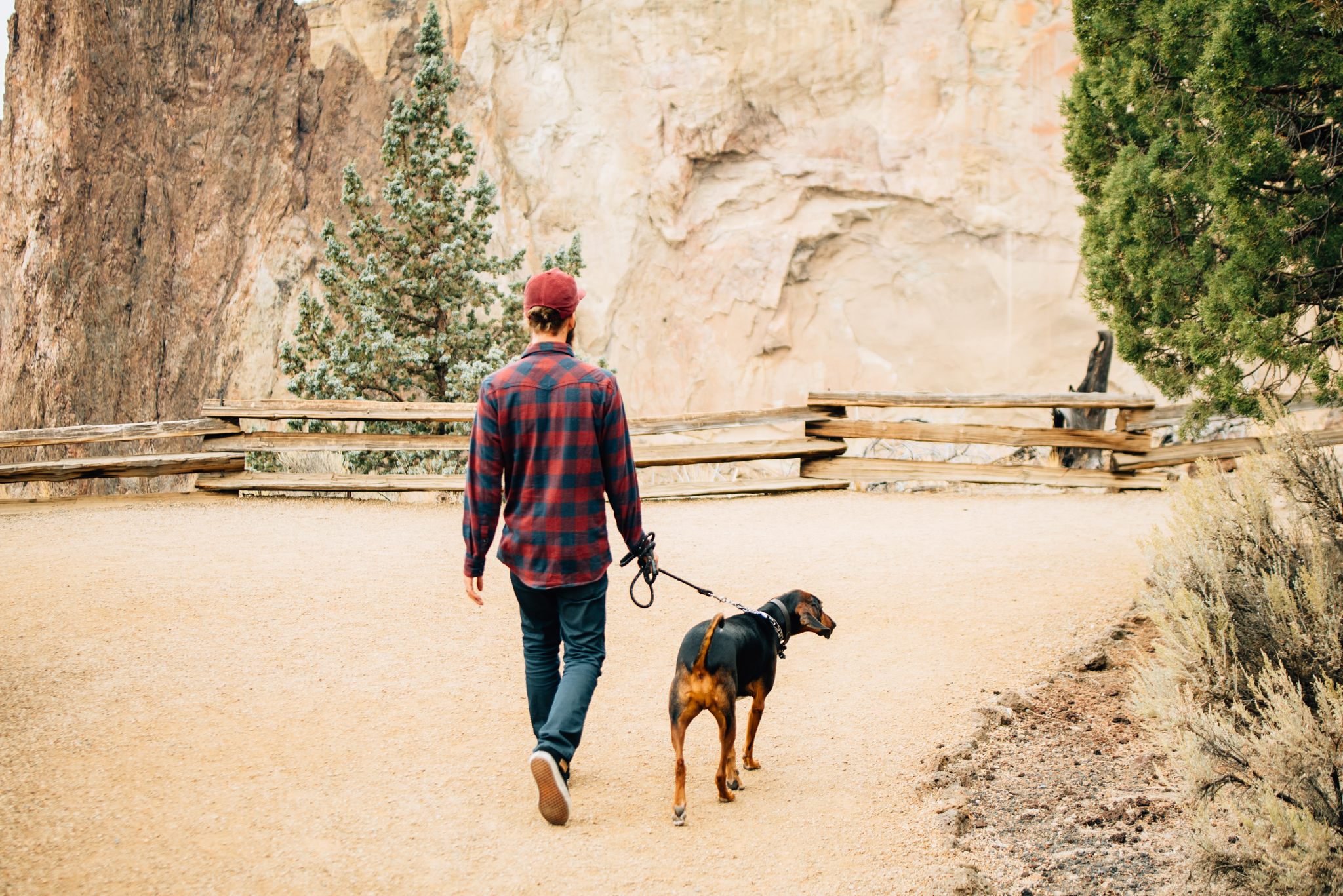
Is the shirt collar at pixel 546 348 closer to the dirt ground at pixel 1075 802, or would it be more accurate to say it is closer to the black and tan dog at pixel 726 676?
the black and tan dog at pixel 726 676

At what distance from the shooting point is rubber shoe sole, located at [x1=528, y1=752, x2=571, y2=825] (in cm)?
324

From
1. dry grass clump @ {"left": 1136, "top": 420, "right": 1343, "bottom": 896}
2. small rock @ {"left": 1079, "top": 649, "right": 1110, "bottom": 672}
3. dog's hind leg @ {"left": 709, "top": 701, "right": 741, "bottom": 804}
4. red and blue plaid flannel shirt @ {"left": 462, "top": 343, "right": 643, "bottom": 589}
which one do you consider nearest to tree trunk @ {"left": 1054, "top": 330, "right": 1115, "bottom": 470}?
small rock @ {"left": 1079, "top": 649, "right": 1110, "bottom": 672}

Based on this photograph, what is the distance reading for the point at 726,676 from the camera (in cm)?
329

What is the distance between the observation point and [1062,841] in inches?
129

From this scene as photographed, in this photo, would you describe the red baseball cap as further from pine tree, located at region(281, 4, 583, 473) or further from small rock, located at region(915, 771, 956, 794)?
pine tree, located at region(281, 4, 583, 473)

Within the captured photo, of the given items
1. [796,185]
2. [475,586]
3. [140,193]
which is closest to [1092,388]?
[796,185]

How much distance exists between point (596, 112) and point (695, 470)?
7.40 meters

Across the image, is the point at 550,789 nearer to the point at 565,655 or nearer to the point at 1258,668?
the point at 565,655

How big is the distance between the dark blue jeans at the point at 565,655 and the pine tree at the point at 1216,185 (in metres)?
4.07

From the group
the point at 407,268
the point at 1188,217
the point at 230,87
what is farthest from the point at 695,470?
the point at 1188,217

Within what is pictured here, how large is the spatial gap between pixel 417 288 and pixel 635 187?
6.87 meters

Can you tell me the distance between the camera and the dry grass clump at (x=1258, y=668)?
104 inches

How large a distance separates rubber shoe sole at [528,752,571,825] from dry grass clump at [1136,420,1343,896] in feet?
6.38

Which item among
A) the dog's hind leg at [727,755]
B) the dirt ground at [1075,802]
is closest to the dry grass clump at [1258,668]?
the dirt ground at [1075,802]
